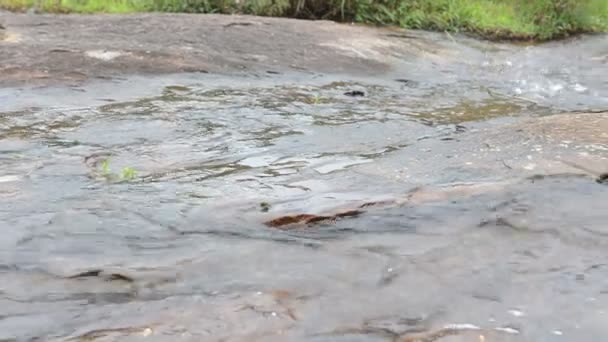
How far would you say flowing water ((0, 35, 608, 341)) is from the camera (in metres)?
1.98

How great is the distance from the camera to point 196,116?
4.45m

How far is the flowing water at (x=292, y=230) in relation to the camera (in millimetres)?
1977

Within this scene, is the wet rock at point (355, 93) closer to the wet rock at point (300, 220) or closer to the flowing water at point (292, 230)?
the flowing water at point (292, 230)

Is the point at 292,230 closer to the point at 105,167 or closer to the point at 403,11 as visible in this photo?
the point at 105,167

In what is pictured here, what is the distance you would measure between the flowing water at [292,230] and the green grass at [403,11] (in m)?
6.04

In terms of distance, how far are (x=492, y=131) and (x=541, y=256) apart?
159cm

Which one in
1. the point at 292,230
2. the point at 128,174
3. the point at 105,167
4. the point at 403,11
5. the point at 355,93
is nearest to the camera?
the point at 292,230

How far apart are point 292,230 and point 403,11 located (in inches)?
331

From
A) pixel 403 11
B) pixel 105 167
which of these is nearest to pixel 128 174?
pixel 105 167

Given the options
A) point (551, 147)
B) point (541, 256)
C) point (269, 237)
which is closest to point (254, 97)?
point (551, 147)

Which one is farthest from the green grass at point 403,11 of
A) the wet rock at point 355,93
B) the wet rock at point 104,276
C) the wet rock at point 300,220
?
the wet rock at point 104,276

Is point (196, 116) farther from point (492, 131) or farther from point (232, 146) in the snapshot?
point (492, 131)

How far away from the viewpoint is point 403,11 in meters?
10.5

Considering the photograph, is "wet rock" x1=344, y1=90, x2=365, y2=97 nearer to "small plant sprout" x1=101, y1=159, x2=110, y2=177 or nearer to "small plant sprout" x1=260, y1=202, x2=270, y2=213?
"small plant sprout" x1=101, y1=159, x2=110, y2=177
